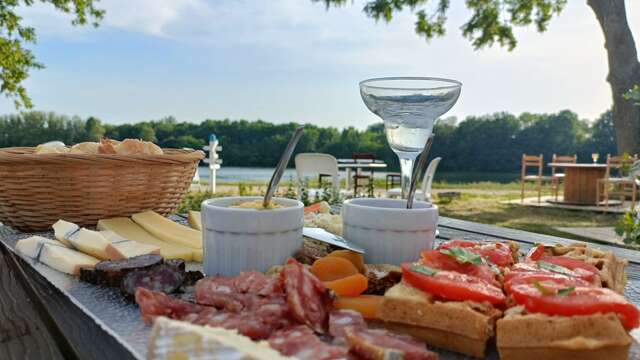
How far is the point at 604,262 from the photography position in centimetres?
102

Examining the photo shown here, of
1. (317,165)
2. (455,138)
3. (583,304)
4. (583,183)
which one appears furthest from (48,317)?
(455,138)

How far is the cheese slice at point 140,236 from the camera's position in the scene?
1.29 metres

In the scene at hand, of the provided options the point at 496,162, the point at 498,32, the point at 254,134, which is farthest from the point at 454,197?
the point at 496,162

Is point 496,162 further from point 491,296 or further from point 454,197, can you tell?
point 491,296

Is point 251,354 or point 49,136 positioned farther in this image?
point 49,136

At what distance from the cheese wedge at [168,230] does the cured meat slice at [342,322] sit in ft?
2.16

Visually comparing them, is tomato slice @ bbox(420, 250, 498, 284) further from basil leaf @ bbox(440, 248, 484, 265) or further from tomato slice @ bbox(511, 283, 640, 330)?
tomato slice @ bbox(511, 283, 640, 330)

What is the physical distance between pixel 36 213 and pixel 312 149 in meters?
20.4

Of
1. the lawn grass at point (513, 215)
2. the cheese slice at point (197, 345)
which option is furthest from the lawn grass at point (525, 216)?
the cheese slice at point (197, 345)

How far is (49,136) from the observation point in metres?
14.2

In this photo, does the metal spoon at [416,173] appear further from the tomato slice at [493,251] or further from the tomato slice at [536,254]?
the tomato slice at [536,254]

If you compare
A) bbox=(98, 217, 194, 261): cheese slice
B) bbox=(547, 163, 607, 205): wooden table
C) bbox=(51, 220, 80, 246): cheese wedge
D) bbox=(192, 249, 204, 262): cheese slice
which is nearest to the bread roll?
bbox=(98, 217, 194, 261): cheese slice

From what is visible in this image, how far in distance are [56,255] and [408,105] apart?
92 cm

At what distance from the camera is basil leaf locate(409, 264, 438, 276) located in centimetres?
84
